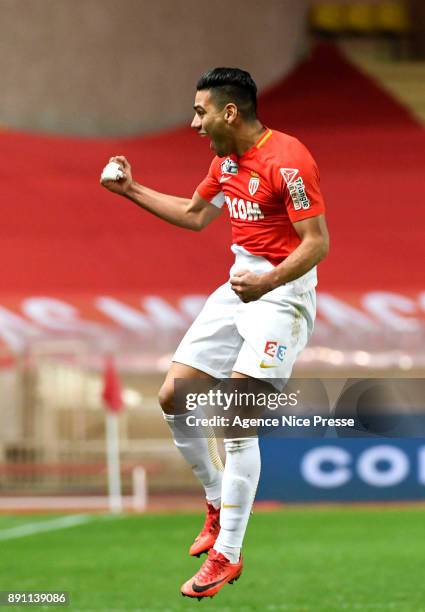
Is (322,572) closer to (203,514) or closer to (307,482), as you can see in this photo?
(203,514)

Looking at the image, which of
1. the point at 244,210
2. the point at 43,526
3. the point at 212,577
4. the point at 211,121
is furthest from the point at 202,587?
the point at 43,526

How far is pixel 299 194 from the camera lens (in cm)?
564

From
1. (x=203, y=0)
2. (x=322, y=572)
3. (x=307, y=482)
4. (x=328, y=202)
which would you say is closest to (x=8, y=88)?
(x=203, y=0)

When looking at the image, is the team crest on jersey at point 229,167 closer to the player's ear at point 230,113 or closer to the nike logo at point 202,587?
the player's ear at point 230,113

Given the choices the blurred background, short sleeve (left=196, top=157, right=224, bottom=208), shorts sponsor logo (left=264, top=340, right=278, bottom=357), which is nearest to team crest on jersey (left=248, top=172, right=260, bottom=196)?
short sleeve (left=196, top=157, right=224, bottom=208)

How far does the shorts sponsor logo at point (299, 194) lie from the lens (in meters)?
5.64

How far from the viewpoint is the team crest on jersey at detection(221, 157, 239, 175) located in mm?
5980

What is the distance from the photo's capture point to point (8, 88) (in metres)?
24.9

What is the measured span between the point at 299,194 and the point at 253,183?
0.98 ft

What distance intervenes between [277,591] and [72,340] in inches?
387

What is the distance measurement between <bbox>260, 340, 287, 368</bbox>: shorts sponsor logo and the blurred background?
11.3m

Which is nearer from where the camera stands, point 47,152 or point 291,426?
point 291,426

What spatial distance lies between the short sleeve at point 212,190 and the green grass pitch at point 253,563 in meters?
3.32

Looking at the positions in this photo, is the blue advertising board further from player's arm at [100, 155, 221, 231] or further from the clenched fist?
the clenched fist
